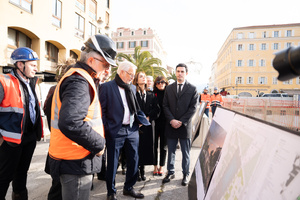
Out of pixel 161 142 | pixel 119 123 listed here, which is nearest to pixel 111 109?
pixel 119 123

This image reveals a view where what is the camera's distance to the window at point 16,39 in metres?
12.1

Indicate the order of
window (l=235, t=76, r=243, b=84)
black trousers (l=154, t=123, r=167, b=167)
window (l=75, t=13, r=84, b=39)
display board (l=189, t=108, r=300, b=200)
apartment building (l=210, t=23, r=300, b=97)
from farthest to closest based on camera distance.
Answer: window (l=235, t=76, r=243, b=84), apartment building (l=210, t=23, r=300, b=97), window (l=75, t=13, r=84, b=39), black trousers (l=154, t=123, r=167, b=167), display board (l=189, t=108, r=300, b=200)

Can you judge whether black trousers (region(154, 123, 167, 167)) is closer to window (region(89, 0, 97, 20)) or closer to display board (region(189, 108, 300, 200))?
display board (region(189, 108, 300, 200))

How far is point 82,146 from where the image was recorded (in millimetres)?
1537

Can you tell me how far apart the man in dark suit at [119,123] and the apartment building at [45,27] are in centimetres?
814

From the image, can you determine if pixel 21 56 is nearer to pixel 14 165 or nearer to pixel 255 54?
pixel 14 165

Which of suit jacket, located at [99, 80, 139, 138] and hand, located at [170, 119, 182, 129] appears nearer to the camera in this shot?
suit jacket, located at [99, 80, 139, 138]

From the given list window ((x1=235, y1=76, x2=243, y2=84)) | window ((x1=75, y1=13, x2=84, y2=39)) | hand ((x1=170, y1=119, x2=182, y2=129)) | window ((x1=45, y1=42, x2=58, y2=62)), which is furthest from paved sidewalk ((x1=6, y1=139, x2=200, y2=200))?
window ((x1=235, y1=76, x2=243, y2=84))

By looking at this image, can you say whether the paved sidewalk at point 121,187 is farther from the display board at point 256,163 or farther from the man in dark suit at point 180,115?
→ the display board at point 256,163

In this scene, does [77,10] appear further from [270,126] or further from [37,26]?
[270,126]

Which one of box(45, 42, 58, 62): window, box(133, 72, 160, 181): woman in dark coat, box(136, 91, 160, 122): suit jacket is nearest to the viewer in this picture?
box(133, 72, 160, 181): woman in dark coat

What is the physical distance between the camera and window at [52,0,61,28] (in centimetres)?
1531

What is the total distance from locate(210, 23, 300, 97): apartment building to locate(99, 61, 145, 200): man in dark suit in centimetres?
5378

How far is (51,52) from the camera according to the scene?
16016 millimetres
